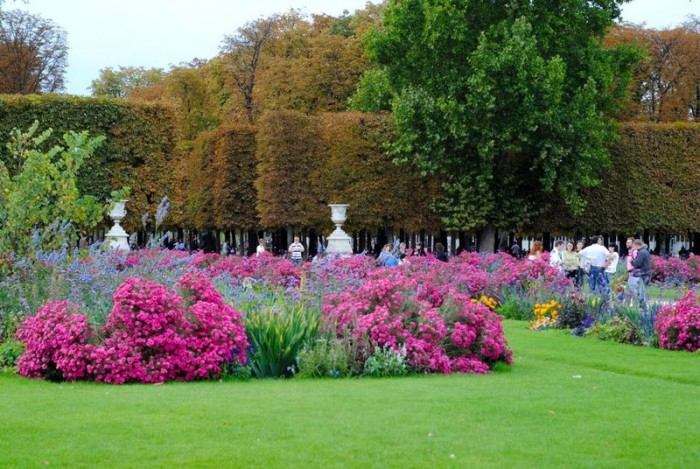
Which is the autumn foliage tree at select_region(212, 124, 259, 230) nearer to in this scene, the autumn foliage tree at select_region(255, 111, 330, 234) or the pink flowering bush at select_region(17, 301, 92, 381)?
the autumn foliage tree at select_region(255, 111, 330, 234)

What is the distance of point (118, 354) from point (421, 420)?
318 centimetres

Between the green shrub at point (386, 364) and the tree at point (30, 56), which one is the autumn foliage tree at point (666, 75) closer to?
the tree at point (30, 56)

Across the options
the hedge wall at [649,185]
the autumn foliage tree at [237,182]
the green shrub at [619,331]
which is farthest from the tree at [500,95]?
the green shrub at [619,331]

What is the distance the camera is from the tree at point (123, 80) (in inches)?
2849

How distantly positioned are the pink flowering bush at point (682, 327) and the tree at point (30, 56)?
42.6 metres

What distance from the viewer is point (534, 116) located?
29609 millimetres

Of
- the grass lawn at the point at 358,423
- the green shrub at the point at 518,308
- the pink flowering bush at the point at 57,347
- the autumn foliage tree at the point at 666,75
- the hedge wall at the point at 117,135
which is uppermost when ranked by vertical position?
the autumn foliage tree at the point at 666,75

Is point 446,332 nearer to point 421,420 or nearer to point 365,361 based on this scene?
point 365,361

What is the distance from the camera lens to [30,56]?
5097cm

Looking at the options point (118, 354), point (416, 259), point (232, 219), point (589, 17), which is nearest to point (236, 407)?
point (118, 354)

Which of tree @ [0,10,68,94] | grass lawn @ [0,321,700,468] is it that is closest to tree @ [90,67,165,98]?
tree @ [0,10,68,94]

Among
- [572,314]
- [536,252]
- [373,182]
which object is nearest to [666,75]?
[373,182]

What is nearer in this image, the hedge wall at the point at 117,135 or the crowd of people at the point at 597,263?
the crowd of people at the point at 597,263

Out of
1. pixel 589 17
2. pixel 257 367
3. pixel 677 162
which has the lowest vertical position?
pixel 257 367
